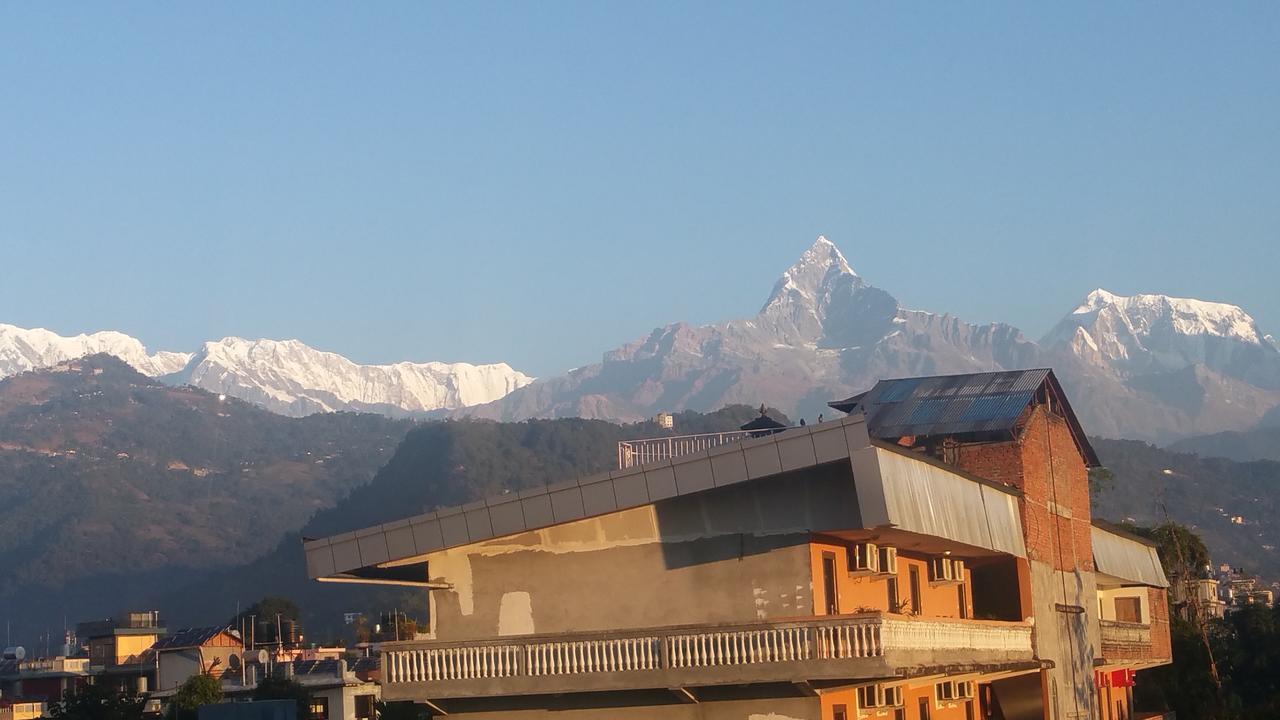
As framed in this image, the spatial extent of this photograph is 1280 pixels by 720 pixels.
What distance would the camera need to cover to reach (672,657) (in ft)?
91.7

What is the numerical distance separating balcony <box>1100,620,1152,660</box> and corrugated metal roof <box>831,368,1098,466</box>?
625 cm

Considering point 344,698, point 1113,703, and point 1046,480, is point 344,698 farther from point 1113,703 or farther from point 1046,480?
point 1046,480

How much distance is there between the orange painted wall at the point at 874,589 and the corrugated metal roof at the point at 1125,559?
31.2 ft

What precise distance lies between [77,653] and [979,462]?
389 feet

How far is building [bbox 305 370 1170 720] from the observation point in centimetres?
2759

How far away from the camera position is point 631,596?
3009 cm

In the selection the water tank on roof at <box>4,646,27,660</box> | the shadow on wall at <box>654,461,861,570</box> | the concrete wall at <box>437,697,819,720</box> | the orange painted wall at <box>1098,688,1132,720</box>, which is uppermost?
the shadow on wall at <box>654,461,861,570</box>

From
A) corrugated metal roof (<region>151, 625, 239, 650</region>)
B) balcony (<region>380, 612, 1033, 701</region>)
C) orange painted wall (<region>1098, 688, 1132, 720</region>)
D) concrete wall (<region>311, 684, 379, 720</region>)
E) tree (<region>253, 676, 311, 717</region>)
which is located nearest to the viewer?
balcony (<region>380, 612, 1033, 701</region>)

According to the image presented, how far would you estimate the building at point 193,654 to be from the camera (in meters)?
112

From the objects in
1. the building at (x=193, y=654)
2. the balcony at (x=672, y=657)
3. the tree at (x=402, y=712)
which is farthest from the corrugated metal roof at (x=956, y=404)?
the building at (x=193, y=654)

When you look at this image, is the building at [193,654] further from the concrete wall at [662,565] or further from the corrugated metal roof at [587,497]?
the concrete wall at [662,565]

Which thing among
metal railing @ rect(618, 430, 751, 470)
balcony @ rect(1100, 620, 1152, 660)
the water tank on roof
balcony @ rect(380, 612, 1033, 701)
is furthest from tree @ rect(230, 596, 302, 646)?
balcony @ rect(380, 612, 1033, 701)

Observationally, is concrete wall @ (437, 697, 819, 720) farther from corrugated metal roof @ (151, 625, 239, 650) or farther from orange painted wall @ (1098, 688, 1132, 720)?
corrugated metal roof @ (151, 625, 239, 650)

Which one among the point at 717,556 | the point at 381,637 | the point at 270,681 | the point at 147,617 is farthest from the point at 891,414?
the point at 147,617
